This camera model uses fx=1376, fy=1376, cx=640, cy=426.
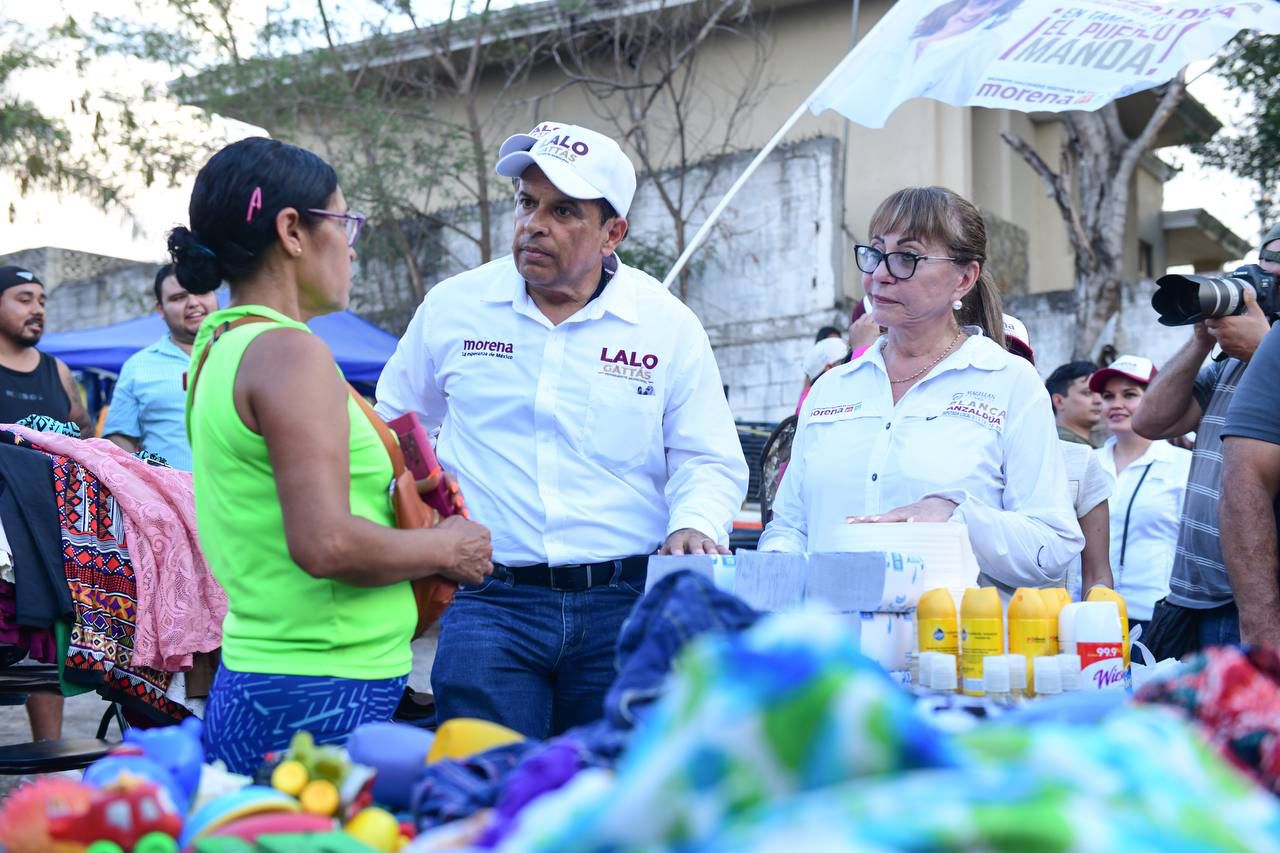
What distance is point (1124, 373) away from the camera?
618cm

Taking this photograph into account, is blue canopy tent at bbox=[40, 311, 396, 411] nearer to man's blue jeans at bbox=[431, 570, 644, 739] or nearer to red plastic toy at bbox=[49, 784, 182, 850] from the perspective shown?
man's blue jeans at bbox=[431, 570, 644, 739]

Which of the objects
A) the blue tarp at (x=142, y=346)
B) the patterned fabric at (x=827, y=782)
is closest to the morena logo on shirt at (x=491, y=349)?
the patterned fabric at (x=827, y=782)

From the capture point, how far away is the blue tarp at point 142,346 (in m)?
10.5

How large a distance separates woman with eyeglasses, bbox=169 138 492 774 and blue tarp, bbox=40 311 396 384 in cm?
772

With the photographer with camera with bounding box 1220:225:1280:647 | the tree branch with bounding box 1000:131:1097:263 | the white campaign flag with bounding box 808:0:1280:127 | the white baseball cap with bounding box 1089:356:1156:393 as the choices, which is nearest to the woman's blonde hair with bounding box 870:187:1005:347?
the photographer with camera with bounding box 1220:225:1280:647

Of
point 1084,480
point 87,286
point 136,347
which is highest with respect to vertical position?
point 87,286

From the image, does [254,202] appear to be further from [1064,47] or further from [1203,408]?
[1064,47]

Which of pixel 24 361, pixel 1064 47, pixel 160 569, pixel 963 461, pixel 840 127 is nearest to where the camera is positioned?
pixel 963 461

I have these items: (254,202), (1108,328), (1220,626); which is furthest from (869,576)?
(1108,328)

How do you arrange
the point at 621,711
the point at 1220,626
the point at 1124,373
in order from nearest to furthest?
the point at 621,711, the point at 1220,626, the point at 1124,373

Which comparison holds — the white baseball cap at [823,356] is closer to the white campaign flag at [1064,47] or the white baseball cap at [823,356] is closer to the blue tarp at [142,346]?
the white campaign flag at [1064,47]

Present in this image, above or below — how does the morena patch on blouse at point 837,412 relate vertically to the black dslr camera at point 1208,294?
below

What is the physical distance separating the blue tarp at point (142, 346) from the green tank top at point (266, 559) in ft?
25.8

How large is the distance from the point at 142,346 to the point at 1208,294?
8.95 meters
